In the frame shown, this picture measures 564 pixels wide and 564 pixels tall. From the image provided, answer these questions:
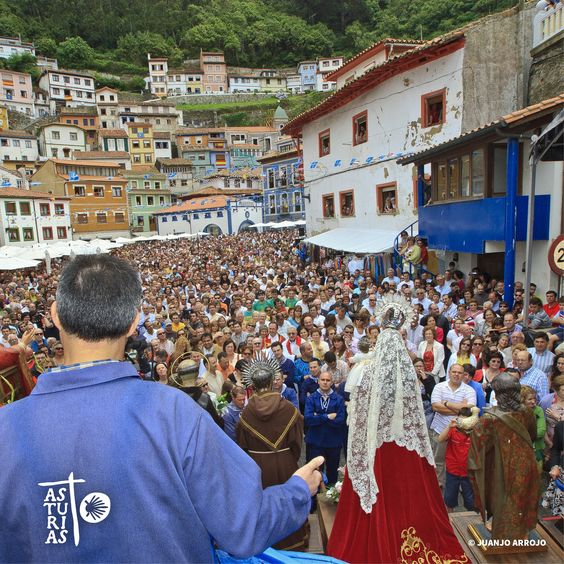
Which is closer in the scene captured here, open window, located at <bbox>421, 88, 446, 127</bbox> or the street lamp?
the street lamp

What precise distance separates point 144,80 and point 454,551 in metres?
98.9

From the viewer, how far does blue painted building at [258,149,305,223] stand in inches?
1828

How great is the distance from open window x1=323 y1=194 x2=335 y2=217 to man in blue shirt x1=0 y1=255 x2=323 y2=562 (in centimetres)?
2297

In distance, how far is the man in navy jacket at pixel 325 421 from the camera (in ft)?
17.7

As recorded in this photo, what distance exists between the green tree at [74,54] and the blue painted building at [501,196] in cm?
8982

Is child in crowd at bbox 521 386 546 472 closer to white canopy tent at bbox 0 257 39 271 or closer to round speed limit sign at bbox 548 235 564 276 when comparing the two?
round speed limit sign at bbox 548 235 564 276

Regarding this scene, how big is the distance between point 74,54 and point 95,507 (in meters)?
99.8

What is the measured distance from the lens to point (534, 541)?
3.82 meters

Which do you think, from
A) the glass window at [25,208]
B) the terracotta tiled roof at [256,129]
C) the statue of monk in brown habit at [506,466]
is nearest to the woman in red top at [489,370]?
the statue of monk in brown habit at [506,466]

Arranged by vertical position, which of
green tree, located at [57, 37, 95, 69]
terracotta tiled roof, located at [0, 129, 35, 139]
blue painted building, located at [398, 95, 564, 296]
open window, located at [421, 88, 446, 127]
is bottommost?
blue painted building, located at [398, 95, 564, 296]

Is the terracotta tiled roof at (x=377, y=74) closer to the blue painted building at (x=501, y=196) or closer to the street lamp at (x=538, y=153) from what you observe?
the blue painted building at (x=501, y=196)

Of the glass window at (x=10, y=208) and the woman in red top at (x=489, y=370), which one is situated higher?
the glass window at (x=10, y=208)

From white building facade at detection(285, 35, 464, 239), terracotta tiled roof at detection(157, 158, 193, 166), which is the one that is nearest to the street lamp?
white building facade at detection(285, 35, 464, 239)

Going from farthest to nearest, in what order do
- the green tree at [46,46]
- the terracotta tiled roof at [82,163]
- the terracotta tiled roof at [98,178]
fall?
the green tree at [46,46] → the terracotta tiled roof at [98,178] → the terracotta tiled roof at [82,163]
